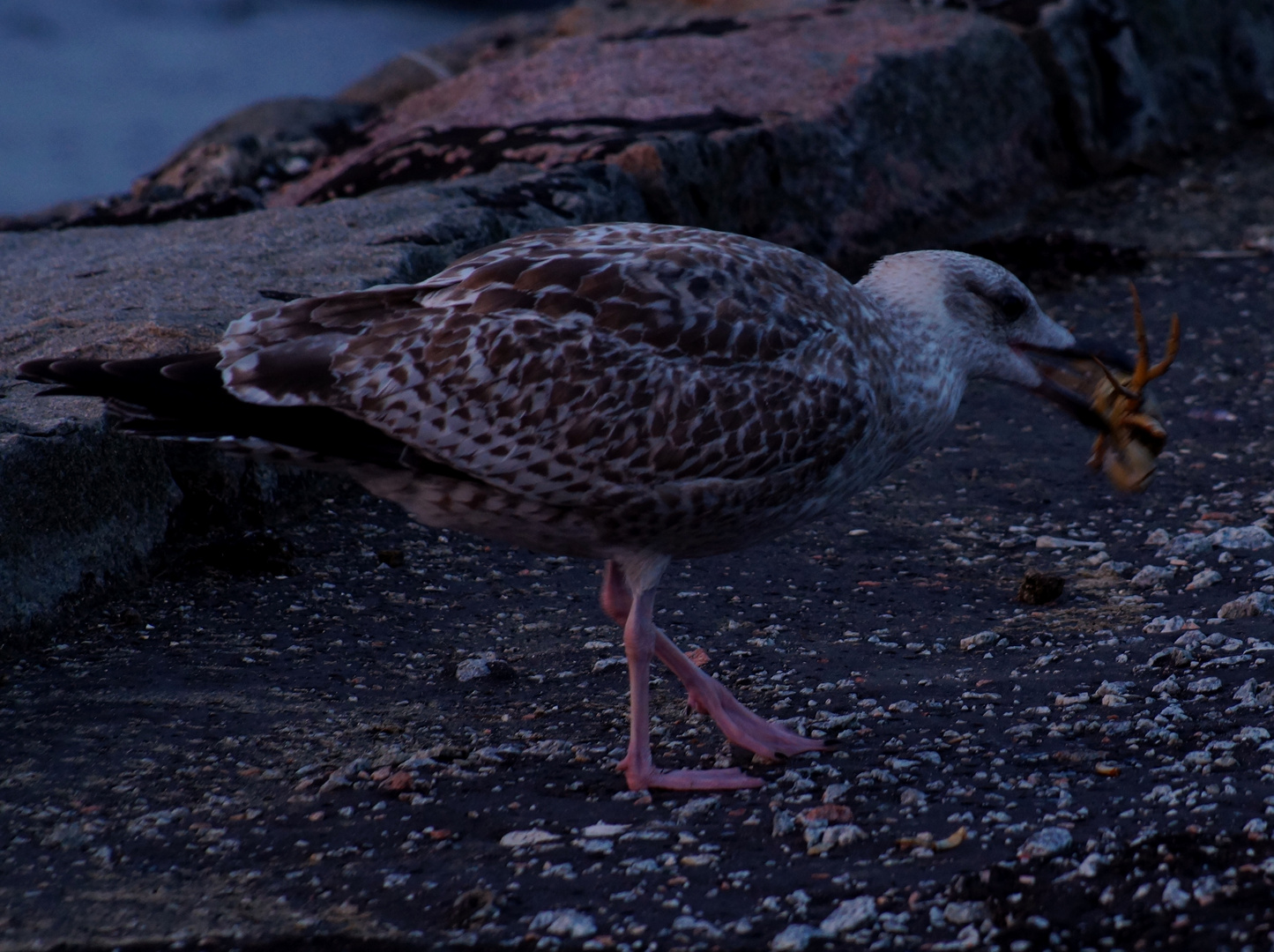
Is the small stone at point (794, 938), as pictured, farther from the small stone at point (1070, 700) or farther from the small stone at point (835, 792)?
the small stone at point (1070, 700)

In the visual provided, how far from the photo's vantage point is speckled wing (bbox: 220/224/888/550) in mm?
3705

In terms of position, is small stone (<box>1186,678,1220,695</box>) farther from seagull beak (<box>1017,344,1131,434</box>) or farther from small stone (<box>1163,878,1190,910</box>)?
small stone (<box>1163,878,1190,910</box>)

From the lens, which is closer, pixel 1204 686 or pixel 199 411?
pixel 199 411

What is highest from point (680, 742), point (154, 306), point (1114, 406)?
point (154, 306)

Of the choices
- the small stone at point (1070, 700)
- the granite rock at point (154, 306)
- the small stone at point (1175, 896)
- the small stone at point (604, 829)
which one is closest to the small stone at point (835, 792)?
the small stone at point (604, 829)

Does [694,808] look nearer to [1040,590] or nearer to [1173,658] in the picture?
[1173,658]

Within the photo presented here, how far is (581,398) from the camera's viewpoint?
12.2 feet

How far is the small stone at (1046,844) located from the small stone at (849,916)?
40cm

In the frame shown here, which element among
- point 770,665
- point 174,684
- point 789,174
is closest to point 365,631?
point 174,684

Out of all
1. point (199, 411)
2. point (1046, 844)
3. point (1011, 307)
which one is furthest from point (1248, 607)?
point (199, 411)

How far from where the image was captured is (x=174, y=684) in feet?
13.8

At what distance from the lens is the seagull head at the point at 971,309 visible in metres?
4.24

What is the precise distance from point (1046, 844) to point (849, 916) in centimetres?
51

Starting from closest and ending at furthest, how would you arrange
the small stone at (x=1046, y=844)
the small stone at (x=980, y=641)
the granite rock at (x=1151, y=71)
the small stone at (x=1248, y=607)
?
the small stone at (x=1046, y=844)
the small stone at (x=1248, y=607)
the small stone at (x=980, y=641)
the granite rock at (x=1151, y=71)
